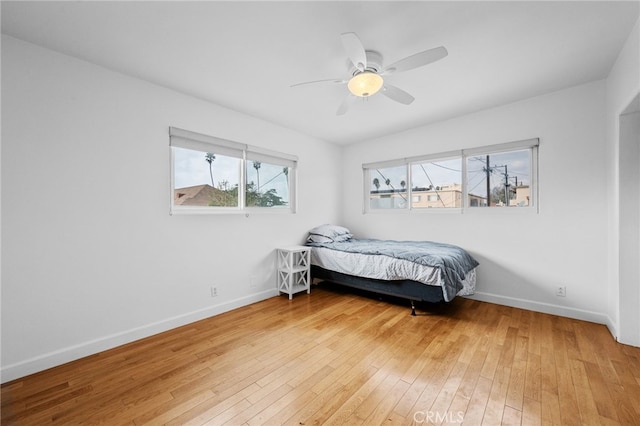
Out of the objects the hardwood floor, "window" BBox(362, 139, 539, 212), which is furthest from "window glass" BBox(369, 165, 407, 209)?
the hardwood floor

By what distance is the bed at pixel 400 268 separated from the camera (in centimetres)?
271

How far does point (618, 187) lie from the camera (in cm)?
227

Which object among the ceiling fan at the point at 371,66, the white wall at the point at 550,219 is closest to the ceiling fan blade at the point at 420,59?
the ceiling fan at the point at 371,66

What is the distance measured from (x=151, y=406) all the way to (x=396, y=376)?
1526 mm

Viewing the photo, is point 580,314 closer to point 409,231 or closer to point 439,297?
point 439,297

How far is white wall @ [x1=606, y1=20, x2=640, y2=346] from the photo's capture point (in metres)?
1.98

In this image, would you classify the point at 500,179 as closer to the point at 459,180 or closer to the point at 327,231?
the point at 459,180

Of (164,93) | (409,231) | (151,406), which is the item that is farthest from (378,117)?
(151,406)

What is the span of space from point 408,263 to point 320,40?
226 centimetres

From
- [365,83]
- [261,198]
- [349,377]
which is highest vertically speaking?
[365,83]

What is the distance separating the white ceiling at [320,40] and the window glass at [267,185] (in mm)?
954

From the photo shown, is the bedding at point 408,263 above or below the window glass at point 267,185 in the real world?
below

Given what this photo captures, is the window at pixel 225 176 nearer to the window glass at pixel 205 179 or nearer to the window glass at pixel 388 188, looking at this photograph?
the window glass at pixel 205 179

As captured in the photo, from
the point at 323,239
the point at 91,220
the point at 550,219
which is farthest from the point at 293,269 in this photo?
the point at 550,219
